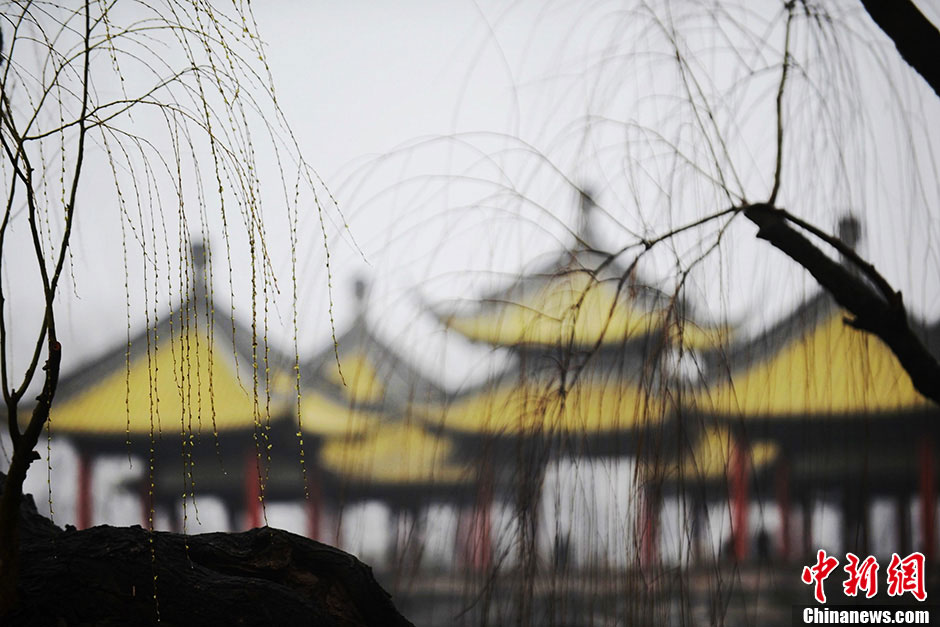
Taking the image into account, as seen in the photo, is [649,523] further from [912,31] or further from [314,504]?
[314,504]

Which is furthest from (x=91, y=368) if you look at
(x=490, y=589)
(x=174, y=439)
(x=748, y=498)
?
(x=748, y=498)

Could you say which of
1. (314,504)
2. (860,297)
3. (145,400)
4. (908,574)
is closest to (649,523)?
(860,297)

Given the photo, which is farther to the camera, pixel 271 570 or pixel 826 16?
pixel 826 16

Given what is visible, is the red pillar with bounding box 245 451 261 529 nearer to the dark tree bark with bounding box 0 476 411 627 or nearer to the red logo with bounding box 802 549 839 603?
the red logo with bounding box 802 549 839 603

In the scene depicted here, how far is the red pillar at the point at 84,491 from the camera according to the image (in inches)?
88.7

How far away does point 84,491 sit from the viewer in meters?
2.24

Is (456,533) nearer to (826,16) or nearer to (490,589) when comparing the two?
(490,589)

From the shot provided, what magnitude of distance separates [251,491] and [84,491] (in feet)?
2.33

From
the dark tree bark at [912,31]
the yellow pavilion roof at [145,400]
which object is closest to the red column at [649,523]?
the dark tree bark at [912,31]

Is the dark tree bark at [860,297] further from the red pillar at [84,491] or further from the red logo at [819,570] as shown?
Answer: the red pillar at [84,491]

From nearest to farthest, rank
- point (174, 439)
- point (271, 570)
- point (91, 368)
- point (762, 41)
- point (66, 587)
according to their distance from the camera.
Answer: point (66, 587) < point (271, 570) < point (762, 41) < point (91, 368) < point (174, 439)

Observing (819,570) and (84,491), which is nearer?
(819,570)

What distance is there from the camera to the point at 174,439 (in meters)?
2.71

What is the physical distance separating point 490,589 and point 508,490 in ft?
0.42
